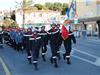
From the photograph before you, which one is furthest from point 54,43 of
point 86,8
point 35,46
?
point 86,8

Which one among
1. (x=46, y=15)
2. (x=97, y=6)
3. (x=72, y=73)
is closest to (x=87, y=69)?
(x=72, y=73)

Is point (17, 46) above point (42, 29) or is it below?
below

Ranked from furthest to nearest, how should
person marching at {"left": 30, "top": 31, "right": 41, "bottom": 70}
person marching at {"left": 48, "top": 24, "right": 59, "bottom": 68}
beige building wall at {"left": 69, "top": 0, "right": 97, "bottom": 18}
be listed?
1. beige building wall at {"left": 69, "top": 0, "right": 97, "bottom": 18}
2. person marching at {"left": 48, "top": 24, "right": 59, "bottom": 68}
3. person marching at {"left": 30, "top": 31, "right": 41, "bottom": 70}

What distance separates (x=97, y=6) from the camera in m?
79.4

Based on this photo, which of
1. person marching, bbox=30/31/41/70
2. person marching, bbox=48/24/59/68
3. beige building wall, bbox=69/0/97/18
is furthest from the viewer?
beige building wall, bbox=69/0/97/18

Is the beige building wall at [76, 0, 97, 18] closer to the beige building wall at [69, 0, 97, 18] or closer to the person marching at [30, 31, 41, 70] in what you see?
the beige building wall at [69, 0, 97, 18]

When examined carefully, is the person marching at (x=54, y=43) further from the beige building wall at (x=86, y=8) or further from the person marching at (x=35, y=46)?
the beige building wall at (x=86, y=8)

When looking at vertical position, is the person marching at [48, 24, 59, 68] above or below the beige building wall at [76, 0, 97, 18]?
above

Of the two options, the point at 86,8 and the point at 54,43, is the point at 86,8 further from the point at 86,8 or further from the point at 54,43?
the point at 54,43

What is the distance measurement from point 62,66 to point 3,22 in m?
87.1

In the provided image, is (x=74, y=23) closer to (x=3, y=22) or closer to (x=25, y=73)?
(x=3, y=22)

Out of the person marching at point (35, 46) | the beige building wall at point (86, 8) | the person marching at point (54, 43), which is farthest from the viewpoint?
the beige building wall at point (86, 8)

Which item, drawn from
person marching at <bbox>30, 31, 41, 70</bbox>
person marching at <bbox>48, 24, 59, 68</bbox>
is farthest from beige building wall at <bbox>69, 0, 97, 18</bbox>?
person marching at <bbox>30, 31, 41, 70</bbox>

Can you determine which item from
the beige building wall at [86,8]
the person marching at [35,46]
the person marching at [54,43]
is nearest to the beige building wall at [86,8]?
the beige building wall at [86,8]
